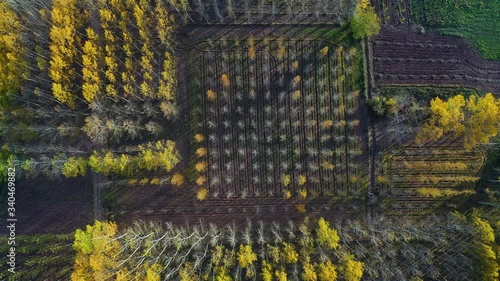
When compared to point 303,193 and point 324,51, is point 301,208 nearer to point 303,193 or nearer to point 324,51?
point 303,193

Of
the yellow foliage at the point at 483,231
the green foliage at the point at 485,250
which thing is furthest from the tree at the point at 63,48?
the green foliage at the point at 485,250

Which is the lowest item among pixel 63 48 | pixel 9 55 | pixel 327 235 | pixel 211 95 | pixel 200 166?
pixel 327 235

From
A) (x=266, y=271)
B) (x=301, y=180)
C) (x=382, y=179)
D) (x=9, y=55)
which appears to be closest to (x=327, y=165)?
(x=301, y=180)

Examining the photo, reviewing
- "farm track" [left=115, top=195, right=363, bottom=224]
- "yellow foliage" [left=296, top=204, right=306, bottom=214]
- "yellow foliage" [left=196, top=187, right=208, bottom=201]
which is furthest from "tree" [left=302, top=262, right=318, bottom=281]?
"yellow foliage" [left=196, top=187, right=208, bottom=201]

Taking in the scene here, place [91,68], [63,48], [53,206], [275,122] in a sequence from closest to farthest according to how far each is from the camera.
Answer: [63,48] < [91,68] < [53,206] < [275,122]

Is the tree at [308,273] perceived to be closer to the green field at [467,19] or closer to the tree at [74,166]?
the tree at [74,166]

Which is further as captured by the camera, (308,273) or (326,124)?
(326,124)

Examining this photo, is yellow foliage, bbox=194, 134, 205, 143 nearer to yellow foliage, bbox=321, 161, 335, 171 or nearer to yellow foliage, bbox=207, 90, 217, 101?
yellow foliage, bbox=207, 90, 217, 101
